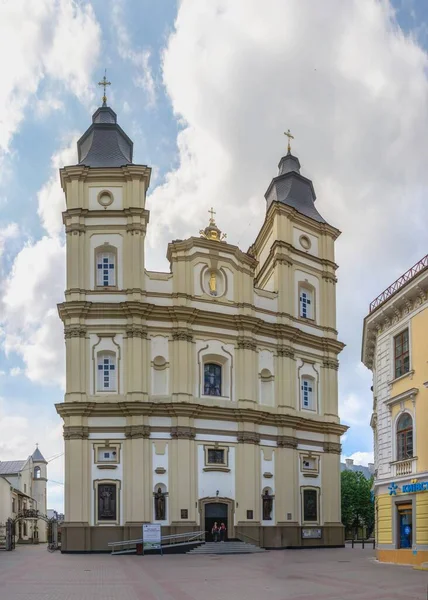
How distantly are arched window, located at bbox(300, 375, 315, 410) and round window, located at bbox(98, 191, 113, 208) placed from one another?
18961mm

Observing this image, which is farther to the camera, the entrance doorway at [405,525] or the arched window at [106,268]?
the arched window at [106,268]

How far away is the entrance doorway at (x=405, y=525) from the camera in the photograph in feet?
102

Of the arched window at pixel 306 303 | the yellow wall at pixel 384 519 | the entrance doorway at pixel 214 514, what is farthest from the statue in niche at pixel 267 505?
the yellow wall at pixel 384 519

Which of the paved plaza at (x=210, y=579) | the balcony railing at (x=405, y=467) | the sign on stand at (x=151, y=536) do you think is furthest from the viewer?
the sign on stand at (x=151, y=536)

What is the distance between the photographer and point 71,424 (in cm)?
4709

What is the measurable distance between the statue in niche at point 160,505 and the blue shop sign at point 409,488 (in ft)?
60.8

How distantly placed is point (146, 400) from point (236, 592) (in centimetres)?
2590

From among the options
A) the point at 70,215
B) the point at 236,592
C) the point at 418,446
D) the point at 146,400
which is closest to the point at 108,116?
the point at 70,215

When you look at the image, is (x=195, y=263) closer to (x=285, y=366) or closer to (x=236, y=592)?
(x=285, y=366)

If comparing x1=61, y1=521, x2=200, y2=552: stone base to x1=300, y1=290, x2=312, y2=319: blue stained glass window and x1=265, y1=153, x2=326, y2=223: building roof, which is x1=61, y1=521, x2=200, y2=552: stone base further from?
x1=265, y1=153, x2=326, y2=223: building roof

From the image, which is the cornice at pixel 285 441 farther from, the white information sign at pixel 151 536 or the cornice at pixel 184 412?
the white information sign at pixel 151 536

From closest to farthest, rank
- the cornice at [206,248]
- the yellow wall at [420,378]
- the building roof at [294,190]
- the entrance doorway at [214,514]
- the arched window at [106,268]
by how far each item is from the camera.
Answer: the yellow wall at [420,378]
the entrance doorway at [214,514]
the arched window at [106,268]
the cornice at [206,248]
the building roof at [294,190]

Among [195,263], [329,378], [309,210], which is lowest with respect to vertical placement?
[329,378]

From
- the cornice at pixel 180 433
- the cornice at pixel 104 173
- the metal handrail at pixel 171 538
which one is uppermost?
the cornice at pixel 104 173
